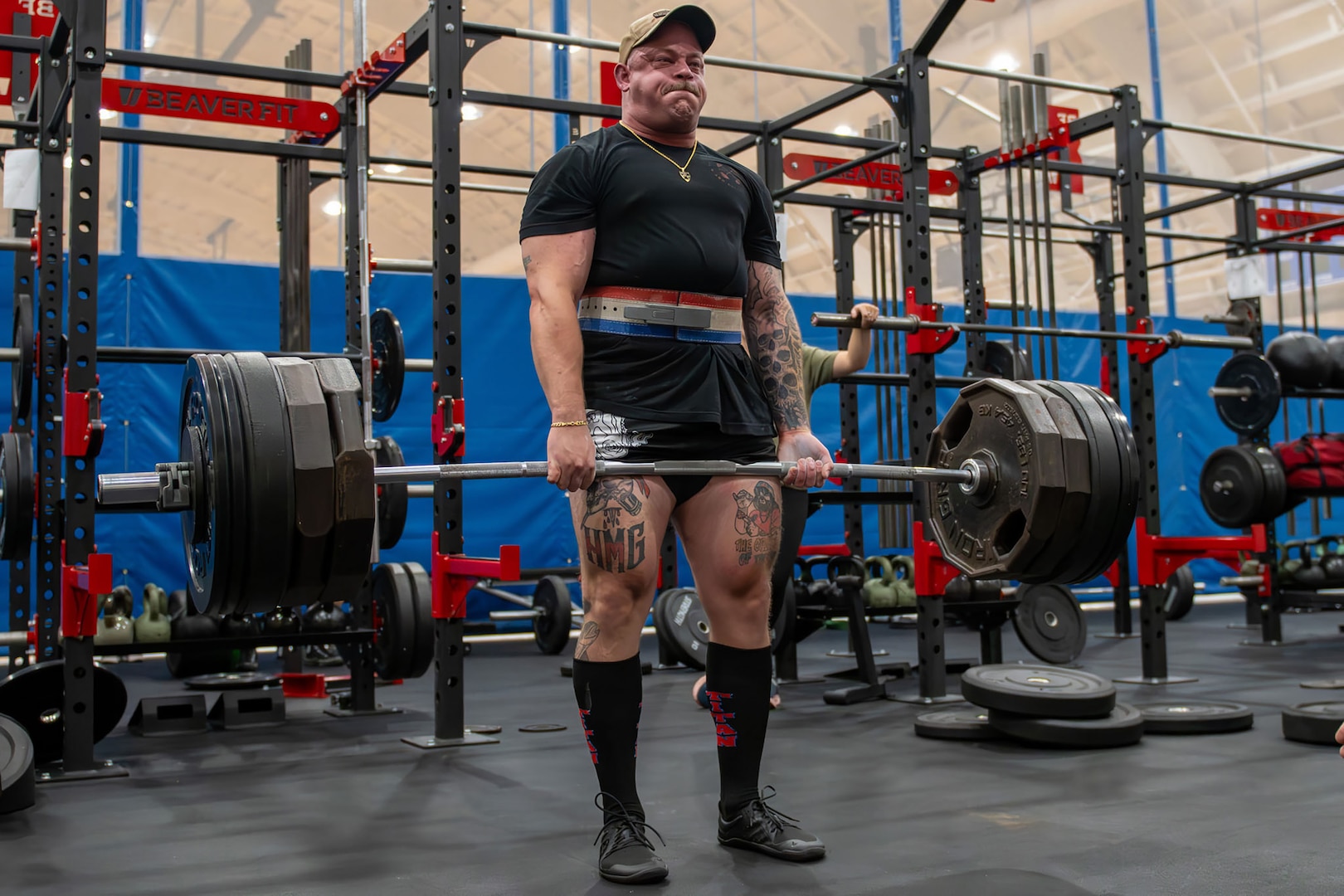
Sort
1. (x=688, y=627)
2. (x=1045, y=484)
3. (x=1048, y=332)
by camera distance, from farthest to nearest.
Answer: (x=688, y=627) < (x=1048, y=332) < (x=1045, y=484)

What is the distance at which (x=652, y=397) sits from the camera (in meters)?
1.91

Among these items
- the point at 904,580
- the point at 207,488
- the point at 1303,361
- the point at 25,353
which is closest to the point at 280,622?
the point at 25,353

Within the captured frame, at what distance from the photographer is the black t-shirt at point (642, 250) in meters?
1.91

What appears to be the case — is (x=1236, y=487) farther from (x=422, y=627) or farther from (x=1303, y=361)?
(x=422, y=627)

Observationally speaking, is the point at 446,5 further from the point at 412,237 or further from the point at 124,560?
the point at 412,237

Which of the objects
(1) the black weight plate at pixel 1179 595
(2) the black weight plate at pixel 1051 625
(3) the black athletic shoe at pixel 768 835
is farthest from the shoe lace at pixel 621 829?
(1) the black weight plate at pixel 1179 595

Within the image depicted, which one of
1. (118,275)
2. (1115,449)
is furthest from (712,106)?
(1115,449)

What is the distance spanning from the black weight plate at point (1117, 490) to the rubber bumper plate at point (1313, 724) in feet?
3.68

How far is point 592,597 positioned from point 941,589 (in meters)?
2.13

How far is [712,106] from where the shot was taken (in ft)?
29.4

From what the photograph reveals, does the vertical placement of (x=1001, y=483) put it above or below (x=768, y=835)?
above

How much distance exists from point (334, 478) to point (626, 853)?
2.38 ft

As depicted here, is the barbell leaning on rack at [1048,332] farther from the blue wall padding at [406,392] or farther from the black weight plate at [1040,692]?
the blue wall padding at [406,392]

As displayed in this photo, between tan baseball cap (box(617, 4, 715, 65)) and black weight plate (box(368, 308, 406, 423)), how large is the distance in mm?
2202
